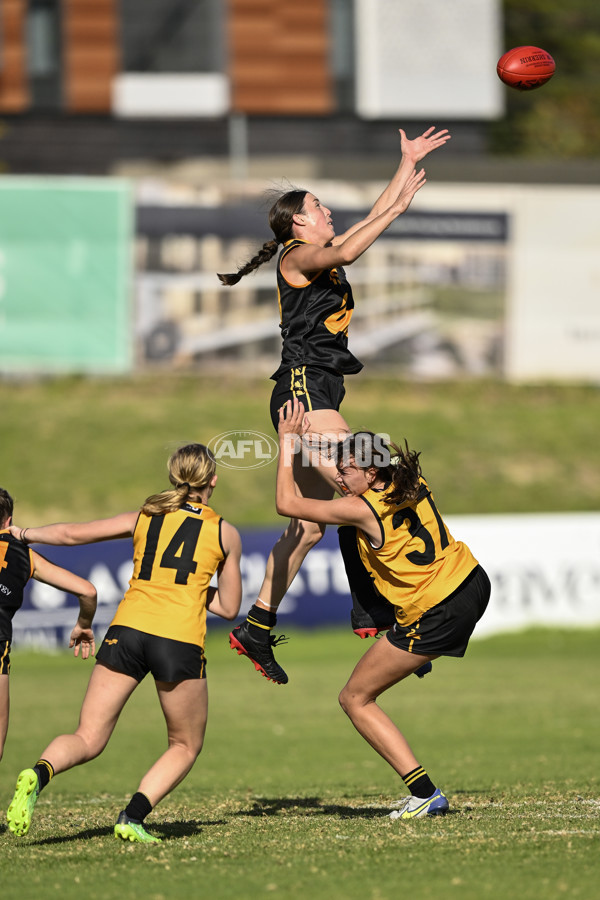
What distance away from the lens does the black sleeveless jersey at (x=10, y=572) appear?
6.88 meters

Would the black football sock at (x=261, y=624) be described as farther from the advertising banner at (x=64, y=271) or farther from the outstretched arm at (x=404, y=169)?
the advertising banner at (x=64, y=271)

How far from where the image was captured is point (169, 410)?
25.0 metres

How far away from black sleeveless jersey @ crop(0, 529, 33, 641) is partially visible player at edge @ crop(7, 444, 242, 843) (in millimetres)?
339

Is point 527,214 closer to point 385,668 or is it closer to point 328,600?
point 328,600

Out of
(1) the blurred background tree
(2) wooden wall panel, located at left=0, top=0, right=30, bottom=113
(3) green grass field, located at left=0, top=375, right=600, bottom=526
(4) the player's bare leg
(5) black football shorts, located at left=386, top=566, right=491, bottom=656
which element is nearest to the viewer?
(5) black football shorts, located at left=386, top=566, right=491, bottom=656

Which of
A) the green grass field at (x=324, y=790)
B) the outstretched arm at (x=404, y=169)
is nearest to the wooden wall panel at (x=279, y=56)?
the green grass field at (x=324, y=790)

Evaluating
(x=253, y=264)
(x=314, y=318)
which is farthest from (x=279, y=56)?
(x=314, y=318)

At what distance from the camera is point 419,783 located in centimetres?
709

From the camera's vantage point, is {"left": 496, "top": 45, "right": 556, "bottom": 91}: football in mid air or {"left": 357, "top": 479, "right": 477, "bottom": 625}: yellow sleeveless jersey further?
{"left": 496, "top": 45, "right": 556, "bottom": 91}: football in mid air

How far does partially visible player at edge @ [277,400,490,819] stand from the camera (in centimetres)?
682

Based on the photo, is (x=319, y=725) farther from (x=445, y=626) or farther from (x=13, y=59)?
(x=13, y=59)

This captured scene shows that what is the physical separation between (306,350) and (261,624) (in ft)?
5.60

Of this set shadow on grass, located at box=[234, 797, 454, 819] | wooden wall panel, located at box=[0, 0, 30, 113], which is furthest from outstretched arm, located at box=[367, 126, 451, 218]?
wooden wall panel, located at box=[0, 0, 30, 113]

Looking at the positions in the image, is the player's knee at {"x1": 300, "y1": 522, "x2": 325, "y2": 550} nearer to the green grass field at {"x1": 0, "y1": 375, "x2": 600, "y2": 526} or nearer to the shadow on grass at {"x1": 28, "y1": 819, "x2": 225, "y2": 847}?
the shadow on grass at {"x1": 28, "y1": 819, "x2": 225, "y2": 847}
